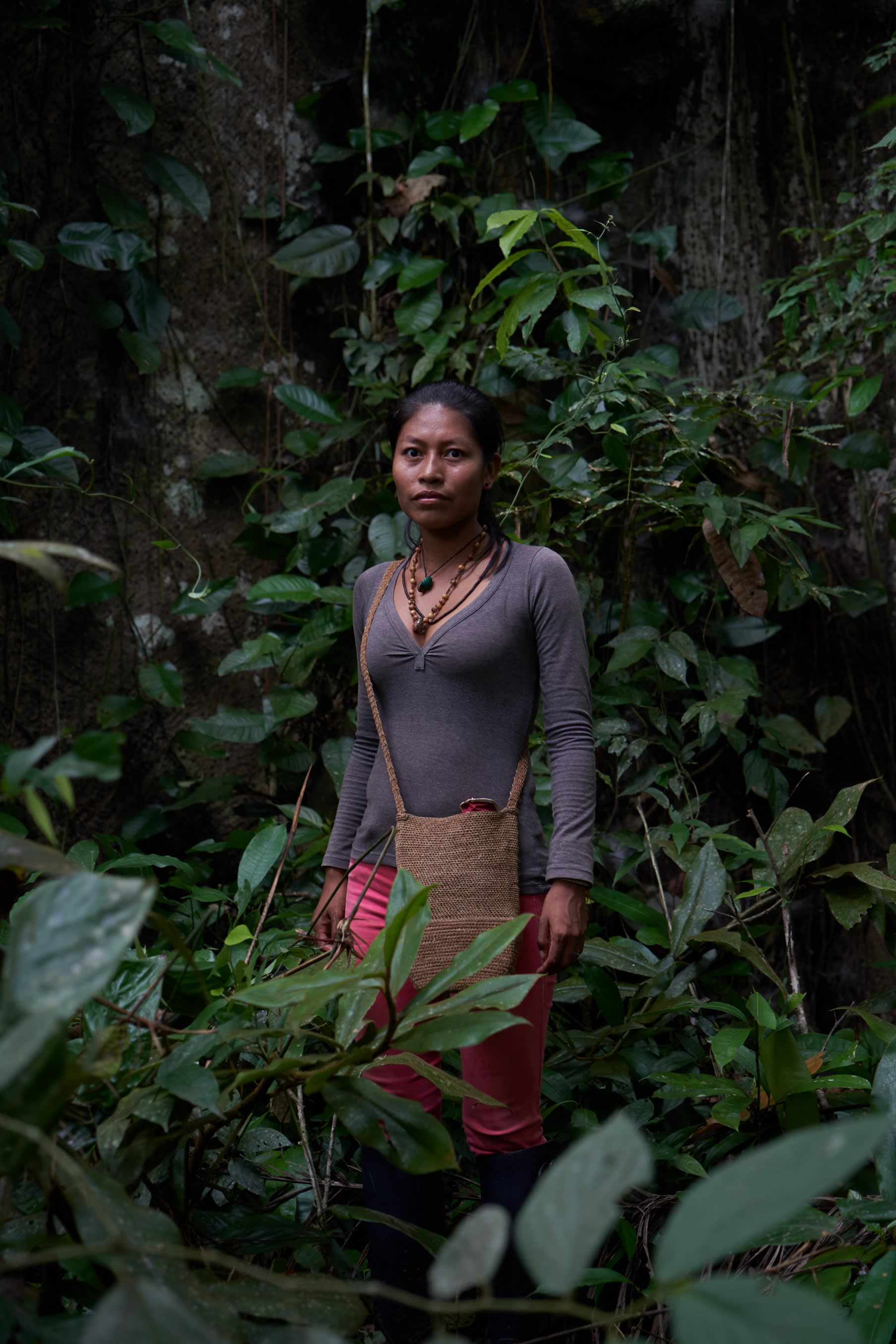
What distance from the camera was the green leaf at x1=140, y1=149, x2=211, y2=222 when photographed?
241 centimetres

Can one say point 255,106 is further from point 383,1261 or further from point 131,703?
point 383,1261

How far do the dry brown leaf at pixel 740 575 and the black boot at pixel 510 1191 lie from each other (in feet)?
3.94

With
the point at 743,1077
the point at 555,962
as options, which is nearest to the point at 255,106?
the point at 555,962

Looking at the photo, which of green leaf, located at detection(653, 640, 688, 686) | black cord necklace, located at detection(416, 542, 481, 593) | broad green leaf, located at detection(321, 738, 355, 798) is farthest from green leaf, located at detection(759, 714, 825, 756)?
black cord necklace, located at detection(416, 542, 481, 593)

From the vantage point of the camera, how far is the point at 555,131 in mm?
2537

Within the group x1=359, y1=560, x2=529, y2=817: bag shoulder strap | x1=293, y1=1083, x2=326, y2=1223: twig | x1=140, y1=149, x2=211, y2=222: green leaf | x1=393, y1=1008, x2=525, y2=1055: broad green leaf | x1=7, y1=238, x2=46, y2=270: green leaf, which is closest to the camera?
x1=393, y1=1008, x2=525, y2=1055: broad green leaf

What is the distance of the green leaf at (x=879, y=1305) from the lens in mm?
984

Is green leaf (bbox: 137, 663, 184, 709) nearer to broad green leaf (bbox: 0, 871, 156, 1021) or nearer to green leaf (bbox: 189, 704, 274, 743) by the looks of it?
green leaf (bbox: 189, 704, 274, 743)

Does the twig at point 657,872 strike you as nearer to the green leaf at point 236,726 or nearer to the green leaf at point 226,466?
the green leaf at point 236,726

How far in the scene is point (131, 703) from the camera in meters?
2.42

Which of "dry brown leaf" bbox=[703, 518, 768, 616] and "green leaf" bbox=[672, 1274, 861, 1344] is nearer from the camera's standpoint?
"green leaf" bbox=[672, 1274, 861, 1344]

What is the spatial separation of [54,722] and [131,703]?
0.71 ft

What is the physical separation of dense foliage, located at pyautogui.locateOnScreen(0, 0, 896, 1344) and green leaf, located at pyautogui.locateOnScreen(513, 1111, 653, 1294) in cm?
42

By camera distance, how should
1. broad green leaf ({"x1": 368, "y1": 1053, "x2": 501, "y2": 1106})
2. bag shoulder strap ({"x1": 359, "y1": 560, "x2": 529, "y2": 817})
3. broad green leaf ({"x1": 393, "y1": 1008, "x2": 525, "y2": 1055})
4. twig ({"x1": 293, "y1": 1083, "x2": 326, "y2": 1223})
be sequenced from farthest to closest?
1. bag shoulder strap ({"x1": 359, "y1": 560, "x2": 529, "y2": 817})
2. twig ({"x1": 293, "y1": 1083, "x2": 326, "y2": 1223})
3. broad green leaf ({"x1": 368, "y1": 1053, "x2": 501, "y2": 1106})
4. broad green leaf ({"x1": 393, "y1": 1008, "x2": 525, "y2": 1055})
